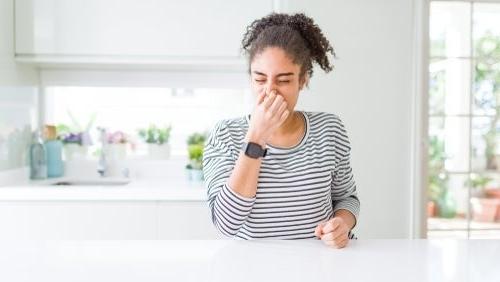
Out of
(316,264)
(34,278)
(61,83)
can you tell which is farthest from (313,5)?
(34,278)

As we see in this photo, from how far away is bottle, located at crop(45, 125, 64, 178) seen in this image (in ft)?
9.47

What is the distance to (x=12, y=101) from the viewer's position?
271 cm

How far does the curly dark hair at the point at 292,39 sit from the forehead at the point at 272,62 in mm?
12

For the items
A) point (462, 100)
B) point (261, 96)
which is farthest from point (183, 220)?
point (462, 100)

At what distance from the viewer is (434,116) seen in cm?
314

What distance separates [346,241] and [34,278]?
25.3 inches

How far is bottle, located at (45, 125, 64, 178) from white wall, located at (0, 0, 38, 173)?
0.12 meters

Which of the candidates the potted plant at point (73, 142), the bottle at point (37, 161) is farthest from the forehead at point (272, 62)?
the potted plant at point (73, 142)

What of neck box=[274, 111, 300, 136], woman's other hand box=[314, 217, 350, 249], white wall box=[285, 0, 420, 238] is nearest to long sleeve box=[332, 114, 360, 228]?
neck box=[274, 111, 300, 136]

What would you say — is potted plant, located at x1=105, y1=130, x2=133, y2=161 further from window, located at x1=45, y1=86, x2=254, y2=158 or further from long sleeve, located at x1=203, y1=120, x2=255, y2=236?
long sleeve, located at x1=203, y1=120, x2=255, y2=236


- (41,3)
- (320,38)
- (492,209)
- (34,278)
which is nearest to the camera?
(34,278)

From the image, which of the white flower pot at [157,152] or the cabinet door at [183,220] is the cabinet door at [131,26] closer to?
the white flower pot at [157,152]

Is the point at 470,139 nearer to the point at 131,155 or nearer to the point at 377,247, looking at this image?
the point at 131,155

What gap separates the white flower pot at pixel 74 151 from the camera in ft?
10.0
